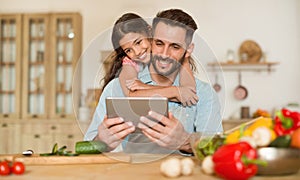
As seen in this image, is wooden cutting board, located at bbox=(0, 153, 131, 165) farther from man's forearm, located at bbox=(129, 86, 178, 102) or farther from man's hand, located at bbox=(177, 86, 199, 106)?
man's hand, located at bbox=(177, 86, 199, 106)

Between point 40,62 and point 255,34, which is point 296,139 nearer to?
point 255,34

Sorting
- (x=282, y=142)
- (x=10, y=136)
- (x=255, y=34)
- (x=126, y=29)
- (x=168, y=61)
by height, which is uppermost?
(x=255, y=34)

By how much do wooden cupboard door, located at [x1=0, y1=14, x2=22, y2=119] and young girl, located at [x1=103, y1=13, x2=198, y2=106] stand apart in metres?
2.98

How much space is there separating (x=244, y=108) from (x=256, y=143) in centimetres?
321

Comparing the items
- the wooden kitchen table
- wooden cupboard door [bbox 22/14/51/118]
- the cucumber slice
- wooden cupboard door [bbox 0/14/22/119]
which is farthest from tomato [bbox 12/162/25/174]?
wooden cupboard door [bbox 0/14/22/119]

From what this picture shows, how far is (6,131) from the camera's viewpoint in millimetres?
4336

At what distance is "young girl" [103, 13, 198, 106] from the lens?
1567mm

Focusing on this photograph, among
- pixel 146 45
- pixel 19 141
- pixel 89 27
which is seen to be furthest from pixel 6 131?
pixel 146 45

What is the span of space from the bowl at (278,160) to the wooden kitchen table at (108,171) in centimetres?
2

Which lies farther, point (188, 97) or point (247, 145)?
point (188, 97)

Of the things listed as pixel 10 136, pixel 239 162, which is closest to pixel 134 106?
pixel 239 162

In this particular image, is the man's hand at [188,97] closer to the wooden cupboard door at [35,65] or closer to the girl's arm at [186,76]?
the girl's arm at [186,76]

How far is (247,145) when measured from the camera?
1061 millimetres

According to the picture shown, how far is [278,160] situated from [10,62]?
393cm
